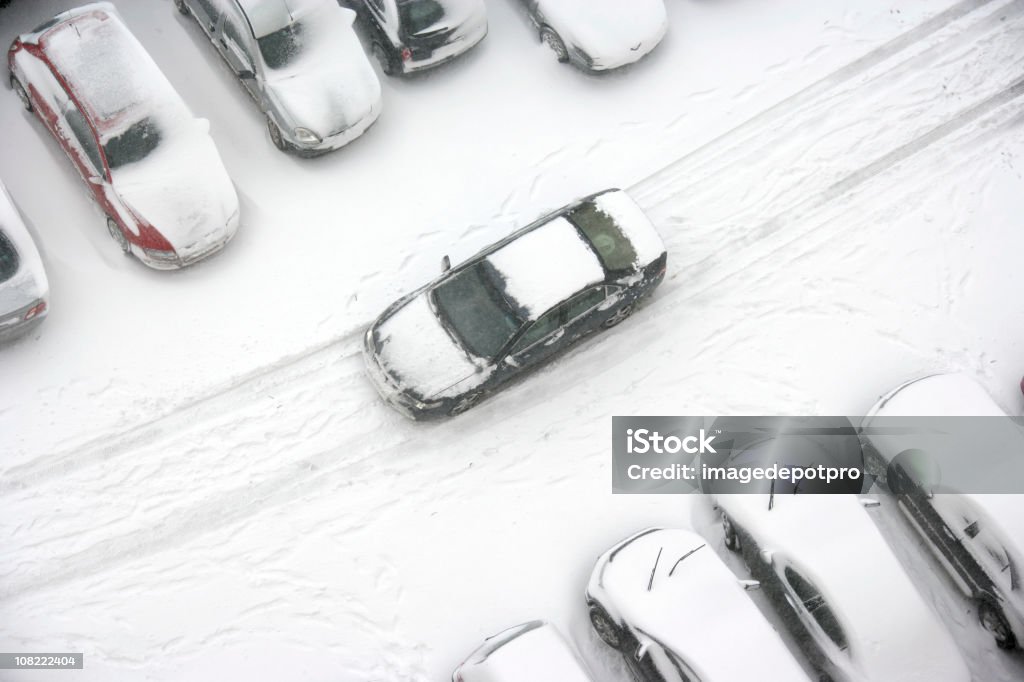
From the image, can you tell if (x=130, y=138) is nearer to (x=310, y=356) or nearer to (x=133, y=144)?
(x=133, y=144)

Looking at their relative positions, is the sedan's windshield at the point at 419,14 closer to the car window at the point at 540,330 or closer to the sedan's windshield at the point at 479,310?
the sedan's windshield at the point at 479,310

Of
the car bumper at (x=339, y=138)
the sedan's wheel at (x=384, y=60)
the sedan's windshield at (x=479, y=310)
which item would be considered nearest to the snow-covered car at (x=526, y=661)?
the sedan's windshield at (x=479, y=310)

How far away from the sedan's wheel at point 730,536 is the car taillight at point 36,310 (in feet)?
23.6

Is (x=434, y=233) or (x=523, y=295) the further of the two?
(x=434, y=233)

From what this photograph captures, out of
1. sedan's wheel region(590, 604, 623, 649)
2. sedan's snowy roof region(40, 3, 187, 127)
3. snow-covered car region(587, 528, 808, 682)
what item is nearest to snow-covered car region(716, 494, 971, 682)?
snow-covered car region(587, 528, 808, 682)

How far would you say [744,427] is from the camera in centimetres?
878

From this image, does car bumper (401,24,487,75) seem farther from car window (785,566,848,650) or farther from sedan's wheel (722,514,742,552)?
car window (785,566,848,650)

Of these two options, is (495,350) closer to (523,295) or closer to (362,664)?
(523,295)

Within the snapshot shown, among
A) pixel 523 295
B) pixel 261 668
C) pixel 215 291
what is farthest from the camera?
pixel 215 291

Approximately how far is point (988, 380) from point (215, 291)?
856 cm

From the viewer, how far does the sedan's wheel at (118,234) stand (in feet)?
29.0

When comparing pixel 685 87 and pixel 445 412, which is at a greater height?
pixel 685 87

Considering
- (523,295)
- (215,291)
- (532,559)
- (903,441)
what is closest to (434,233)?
(523,295)

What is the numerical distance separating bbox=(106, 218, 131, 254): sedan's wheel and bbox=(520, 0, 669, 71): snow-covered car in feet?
18.1
